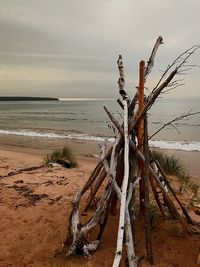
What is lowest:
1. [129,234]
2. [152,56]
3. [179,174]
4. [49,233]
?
[49,233]

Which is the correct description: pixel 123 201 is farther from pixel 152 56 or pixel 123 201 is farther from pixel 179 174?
pixel 179 174

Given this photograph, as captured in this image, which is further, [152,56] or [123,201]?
[152,56]

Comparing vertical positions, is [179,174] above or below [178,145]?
below

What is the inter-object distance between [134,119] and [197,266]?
71.4 inches

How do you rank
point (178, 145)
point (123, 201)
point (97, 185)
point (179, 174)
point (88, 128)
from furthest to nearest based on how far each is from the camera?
point (88, 128)
point (178, 145)
point (179, 174)
point (97, 185)
point (123, 201)

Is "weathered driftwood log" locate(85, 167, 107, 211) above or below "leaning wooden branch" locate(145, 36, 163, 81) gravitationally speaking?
below

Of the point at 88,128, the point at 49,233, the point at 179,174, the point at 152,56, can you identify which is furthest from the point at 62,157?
the point at 88,128

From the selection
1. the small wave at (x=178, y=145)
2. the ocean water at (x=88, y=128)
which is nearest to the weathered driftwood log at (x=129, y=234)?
the ocean water at (x=88, y=128)

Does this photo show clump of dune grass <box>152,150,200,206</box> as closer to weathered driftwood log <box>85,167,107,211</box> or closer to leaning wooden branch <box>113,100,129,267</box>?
weathered driftwood log <box>85,167,107,211</box>

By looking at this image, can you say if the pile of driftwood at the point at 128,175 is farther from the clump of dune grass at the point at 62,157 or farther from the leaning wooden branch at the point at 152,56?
the clump of dune grass at the point at 62,157

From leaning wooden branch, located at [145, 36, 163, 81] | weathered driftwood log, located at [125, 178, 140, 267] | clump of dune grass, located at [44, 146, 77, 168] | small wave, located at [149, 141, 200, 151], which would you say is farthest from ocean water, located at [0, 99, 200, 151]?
clump of dune grass, located at [44, 146, 77, 168]

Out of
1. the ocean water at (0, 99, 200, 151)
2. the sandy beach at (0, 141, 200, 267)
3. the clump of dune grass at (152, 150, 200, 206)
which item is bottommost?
the sandy beach at (0, 141, 200, 267)

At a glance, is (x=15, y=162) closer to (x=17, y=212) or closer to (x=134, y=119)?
(x=17, y=212)

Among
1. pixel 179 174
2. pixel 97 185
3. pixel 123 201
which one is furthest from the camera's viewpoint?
pixel 179 174
